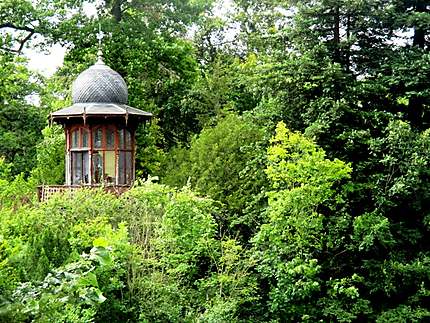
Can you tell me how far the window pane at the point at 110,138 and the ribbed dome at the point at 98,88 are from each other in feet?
2.86

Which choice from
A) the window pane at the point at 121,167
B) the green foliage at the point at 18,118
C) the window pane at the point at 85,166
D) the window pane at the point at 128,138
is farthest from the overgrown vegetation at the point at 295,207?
the green foliage at the point at 18,118

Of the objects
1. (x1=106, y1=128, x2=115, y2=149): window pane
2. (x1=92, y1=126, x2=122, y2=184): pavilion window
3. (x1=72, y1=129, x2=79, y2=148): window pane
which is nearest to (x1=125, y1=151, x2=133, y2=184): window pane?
(x1=92, y1=126, x2=122, y2=184): pavilion window

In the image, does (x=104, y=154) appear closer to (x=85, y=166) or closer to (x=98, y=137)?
(x=98, y=137)

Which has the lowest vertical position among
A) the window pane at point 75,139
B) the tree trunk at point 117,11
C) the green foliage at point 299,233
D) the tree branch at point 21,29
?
the green foliage at point 299,233

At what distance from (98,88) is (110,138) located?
1.45m

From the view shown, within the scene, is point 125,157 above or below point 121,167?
above

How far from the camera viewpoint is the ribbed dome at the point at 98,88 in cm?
2027

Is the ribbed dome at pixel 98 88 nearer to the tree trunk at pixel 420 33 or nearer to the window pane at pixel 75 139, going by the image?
the window pane at pixel 75 139

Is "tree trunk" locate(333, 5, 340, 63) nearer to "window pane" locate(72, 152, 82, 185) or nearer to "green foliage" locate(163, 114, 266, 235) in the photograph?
"green foliage" locate(163, 114, 266, 235)

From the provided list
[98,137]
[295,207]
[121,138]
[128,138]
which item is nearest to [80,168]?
[98,137]

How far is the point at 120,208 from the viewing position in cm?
1580

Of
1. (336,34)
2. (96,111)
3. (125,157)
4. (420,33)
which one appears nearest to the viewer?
(336,34)

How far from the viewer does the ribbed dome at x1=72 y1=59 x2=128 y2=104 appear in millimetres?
20266

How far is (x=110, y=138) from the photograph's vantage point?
797 inches
